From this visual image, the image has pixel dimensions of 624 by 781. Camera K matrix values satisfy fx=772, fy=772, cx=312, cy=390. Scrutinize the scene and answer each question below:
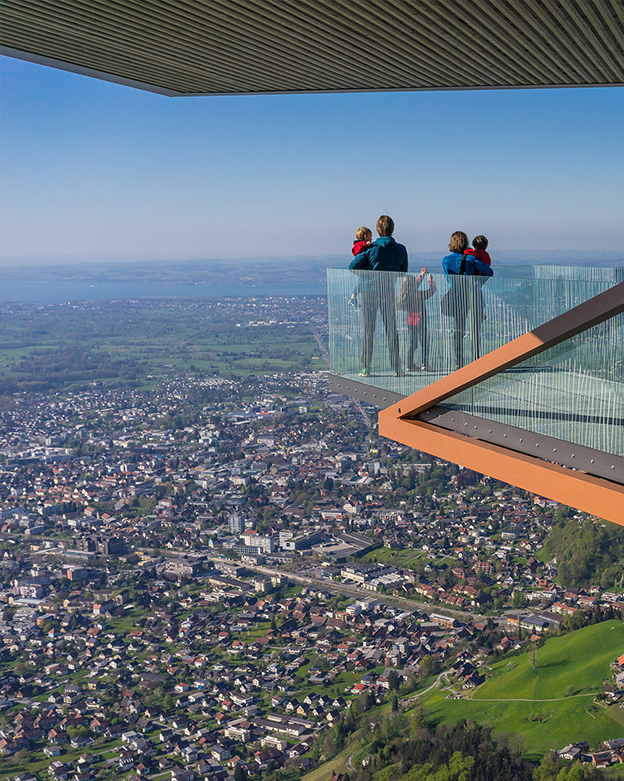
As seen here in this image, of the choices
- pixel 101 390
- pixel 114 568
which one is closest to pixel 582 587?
pixel 114 568

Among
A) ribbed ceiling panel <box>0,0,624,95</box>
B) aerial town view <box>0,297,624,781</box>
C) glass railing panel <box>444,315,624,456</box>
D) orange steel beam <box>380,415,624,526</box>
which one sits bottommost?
aerial town view <box>0,297,624,781</box>

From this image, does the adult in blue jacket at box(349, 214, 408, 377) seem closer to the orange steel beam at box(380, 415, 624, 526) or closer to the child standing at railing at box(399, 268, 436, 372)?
the child standing at railing at box(399, 268, 436, 372)

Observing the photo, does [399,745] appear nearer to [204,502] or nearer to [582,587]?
[582,587]

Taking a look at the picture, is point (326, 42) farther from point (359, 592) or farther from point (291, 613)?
point (359, 592)

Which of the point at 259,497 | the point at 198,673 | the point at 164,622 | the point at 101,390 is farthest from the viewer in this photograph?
the point at 101,390

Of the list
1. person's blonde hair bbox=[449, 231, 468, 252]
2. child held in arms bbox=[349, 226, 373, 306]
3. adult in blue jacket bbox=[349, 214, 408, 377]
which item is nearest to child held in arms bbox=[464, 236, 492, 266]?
person's blonde hair bbox=[449, 231, 468, 252]
